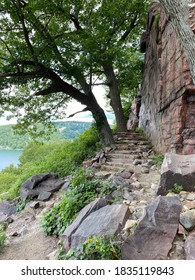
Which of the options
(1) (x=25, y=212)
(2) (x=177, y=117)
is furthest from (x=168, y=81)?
(1) (x=25, y=212)

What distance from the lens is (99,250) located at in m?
2.67

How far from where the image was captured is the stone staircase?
7.00 meters

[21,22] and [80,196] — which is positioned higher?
[21,22]

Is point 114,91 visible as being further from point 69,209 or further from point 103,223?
point 103,223

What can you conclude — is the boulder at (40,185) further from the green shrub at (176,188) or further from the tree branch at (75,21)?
the tree branch at (75,21)

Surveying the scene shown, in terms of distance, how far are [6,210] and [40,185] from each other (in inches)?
49.5

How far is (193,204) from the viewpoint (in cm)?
323

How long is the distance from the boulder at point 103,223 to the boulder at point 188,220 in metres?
0.82

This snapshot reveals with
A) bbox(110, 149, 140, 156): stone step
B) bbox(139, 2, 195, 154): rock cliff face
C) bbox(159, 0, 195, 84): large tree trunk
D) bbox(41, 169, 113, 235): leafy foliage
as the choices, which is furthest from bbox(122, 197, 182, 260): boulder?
bbox(110, 149, 140, 156): stone step

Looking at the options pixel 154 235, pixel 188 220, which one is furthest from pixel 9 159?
pixel 188 220

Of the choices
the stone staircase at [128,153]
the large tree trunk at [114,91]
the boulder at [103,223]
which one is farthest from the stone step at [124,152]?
the boulder at [103,223]

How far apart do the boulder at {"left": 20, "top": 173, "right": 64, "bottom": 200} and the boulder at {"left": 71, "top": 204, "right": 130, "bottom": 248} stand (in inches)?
141
